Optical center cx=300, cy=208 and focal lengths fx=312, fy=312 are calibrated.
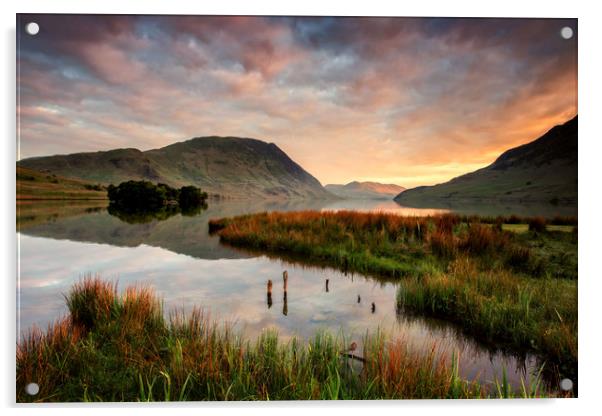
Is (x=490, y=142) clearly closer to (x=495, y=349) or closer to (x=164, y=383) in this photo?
(x=495, y=349)

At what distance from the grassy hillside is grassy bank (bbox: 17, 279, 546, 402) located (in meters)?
1.54

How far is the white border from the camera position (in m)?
3.27

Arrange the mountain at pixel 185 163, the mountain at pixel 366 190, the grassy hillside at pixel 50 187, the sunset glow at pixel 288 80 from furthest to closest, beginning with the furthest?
the mountain at pixel 366 190 < the mountain at pixel 185 163 < the sunset glow at pixel 288 80 < the grassy hillside at pixel 50 187

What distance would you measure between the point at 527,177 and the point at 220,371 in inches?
153

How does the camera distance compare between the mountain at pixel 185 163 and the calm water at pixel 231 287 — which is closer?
the calm water at pixel 231 287

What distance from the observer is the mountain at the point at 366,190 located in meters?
4.68

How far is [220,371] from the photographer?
2.55 m

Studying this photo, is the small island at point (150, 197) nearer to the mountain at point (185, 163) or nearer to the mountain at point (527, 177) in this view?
the mountain at point (185, 163)

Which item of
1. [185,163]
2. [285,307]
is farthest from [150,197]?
[285,307]

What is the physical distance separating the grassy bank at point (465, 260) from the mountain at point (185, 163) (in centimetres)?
192

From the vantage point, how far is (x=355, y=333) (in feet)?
10.8

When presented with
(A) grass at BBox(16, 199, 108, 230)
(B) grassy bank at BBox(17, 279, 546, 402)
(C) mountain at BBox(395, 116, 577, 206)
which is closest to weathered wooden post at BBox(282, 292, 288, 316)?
(B) grassy bank at BBox(17, 279, 546, 402)

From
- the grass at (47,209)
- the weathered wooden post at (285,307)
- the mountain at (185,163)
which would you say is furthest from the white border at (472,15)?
the weathered wooden post at (285,307)
